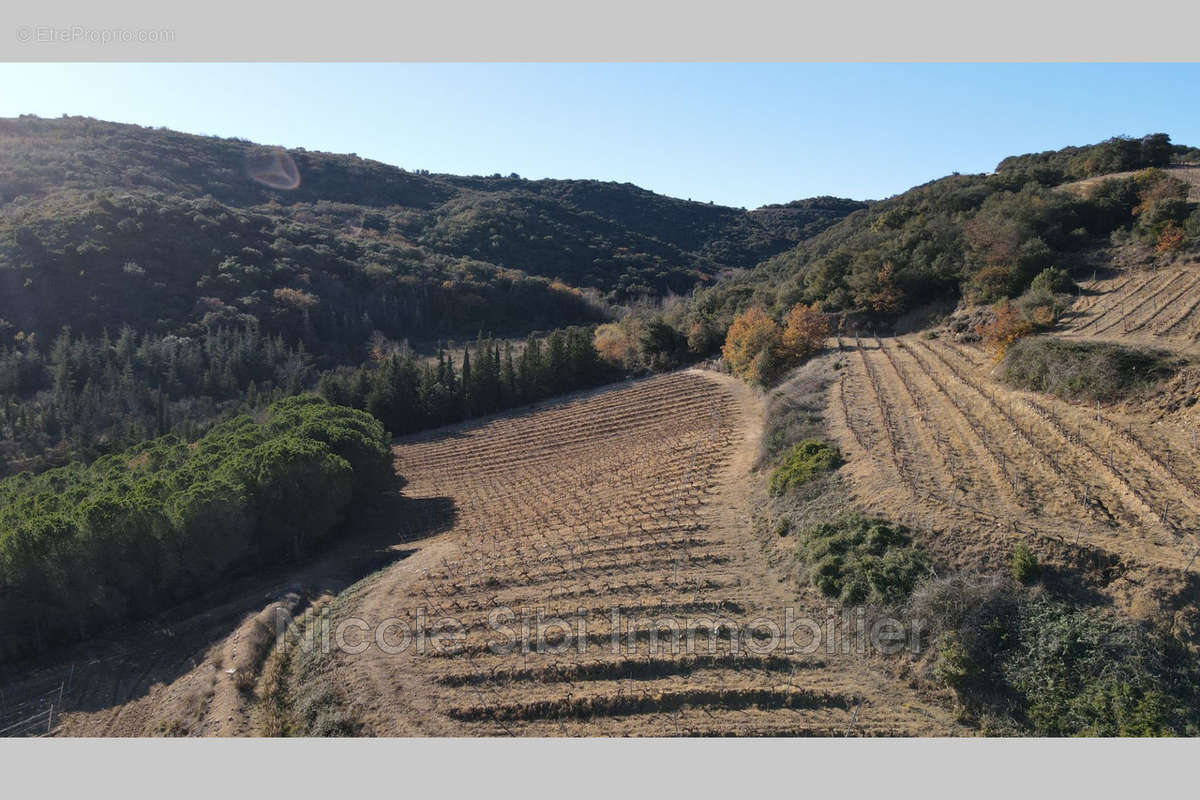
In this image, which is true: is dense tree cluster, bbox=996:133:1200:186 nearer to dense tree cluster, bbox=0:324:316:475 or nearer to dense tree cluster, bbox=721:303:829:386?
dense tree cluster, bbox=721:303:829:386

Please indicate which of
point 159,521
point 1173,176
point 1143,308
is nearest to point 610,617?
point 159,521

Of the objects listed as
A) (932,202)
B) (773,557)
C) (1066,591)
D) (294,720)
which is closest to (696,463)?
(773,557)

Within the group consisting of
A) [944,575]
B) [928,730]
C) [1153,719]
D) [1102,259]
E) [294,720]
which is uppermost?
[1102,259]

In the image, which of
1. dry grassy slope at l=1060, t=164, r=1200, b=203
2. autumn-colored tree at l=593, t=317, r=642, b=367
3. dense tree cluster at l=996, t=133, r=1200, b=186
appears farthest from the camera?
autumn-colored tree at l=593, t=317, r=642, b=367

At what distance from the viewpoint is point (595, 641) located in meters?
17.3

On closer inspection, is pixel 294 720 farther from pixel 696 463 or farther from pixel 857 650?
pixel 696 463

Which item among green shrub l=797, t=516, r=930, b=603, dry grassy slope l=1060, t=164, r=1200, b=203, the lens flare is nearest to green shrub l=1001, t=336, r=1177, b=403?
green shrub l=797, t=516, r=930, b=603

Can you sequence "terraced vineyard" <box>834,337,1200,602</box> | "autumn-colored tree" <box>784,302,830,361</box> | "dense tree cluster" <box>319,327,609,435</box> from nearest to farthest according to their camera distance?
1. "terraced vineyard" <box>834,337,1200,602</box>
2. "autumn-colored tree" <box>784,302,830,361</box>
3. "dense tree cluster" <box>319,327,609,435</box>

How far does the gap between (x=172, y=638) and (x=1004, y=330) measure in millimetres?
37974

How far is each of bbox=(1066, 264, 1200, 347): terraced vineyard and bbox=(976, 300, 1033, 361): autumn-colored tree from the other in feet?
6.19

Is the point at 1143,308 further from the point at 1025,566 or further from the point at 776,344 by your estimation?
the point at 1025,566

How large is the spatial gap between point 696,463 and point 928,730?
1851 centimetres

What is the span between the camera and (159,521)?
2408 centimetres

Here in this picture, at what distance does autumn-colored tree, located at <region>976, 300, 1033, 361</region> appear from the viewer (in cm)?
3169
